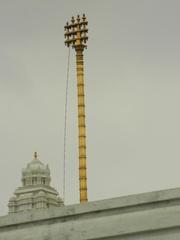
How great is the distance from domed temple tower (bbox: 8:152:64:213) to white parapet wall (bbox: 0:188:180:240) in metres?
55.5

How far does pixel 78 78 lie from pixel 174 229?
72.3ft

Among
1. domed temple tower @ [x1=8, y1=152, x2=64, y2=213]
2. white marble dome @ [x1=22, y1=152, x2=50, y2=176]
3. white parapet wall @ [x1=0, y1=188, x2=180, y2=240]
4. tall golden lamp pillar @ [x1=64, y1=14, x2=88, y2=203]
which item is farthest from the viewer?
white marble dome @ [x1=22, y1=152, x2=50, y2=176]

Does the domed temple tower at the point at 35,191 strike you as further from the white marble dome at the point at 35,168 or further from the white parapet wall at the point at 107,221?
the white parapet wall at the point at 107,221

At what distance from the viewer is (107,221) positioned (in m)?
7.82

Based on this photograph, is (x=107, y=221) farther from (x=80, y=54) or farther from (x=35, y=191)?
(x=35, y=191)

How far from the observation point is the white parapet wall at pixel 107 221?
24.7ft

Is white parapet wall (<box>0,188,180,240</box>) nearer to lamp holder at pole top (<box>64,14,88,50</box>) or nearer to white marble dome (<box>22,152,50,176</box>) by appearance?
lamp holder at pole top (<box>64,14,88,50</box>)

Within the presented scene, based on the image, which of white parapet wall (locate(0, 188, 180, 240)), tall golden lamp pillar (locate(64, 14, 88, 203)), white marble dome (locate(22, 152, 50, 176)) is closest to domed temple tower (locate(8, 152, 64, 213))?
white marble dome (locate(22, 152, 50, 176))

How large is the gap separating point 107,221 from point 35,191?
2326 inches

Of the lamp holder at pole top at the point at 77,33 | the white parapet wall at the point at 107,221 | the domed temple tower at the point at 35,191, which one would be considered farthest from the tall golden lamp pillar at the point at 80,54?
the domed temple tower at the point at 35,191

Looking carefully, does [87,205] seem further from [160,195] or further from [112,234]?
[160,195]

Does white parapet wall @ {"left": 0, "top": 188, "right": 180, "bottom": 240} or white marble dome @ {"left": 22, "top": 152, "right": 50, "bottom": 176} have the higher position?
white marble dome @ {"left": 22, "top": 152, "right": 50, "bottom": 176}

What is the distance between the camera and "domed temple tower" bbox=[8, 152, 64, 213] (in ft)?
211

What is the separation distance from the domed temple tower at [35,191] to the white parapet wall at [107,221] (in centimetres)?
5549
